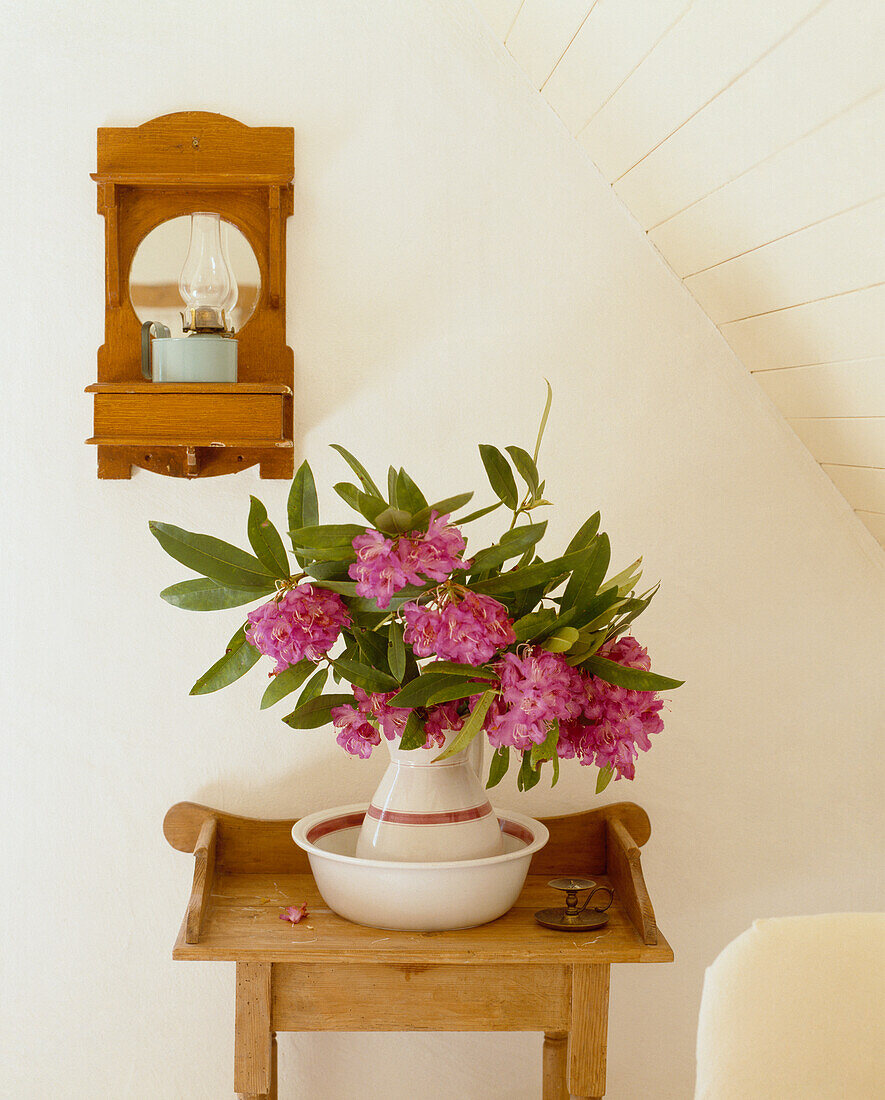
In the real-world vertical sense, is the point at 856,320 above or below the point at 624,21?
below

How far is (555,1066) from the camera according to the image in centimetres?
130

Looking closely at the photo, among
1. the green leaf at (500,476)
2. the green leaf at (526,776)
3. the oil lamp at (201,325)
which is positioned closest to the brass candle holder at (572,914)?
the green leaf at (526,776)

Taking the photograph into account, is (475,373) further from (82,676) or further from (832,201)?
(82,676)

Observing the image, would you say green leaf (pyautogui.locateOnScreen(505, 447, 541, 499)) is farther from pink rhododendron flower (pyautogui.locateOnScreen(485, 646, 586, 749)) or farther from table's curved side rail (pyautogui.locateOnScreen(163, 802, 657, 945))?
table's curved side rail (pyautogui.locateOnScreen(163, 802, 657, 945))

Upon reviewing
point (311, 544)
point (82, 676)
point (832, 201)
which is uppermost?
point (832, 201)

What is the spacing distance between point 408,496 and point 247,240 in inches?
21.8

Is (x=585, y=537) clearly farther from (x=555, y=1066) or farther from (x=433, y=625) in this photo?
(x=555, y=1066)

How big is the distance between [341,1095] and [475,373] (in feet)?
3.23

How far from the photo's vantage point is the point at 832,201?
97cm

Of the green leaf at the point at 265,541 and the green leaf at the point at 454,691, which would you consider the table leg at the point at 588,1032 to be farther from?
the green leaf at the point at 265,541

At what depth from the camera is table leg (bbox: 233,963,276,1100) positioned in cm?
105

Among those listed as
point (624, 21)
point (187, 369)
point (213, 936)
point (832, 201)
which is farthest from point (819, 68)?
point (213, 936)

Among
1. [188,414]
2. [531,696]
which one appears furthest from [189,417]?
[531,696]

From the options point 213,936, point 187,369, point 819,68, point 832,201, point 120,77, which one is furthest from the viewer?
point 120,77
